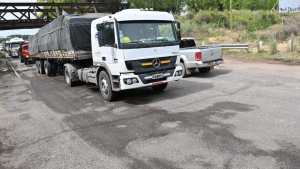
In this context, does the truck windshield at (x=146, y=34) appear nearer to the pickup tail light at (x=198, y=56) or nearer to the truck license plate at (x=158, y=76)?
the truck license plate at (x=158, y=76)

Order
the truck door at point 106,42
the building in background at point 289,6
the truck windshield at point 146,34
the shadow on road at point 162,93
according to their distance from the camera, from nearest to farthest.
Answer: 1. the truck windshield at point 146,34
2. the truck door at point 106,42
3. the shadow on road at point 162,93
4. the building in background at point 289,6

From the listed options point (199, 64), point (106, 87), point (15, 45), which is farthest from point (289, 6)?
point (106, 87)

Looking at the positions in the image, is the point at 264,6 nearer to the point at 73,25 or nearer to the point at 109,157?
→ the point at 73,25

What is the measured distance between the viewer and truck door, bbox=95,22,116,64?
1023 centimetres

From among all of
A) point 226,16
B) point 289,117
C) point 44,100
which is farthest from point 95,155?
point 226,16

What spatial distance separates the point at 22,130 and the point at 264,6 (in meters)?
82.0

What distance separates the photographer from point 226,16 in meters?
47.7

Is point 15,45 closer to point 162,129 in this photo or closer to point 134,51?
point 134,51

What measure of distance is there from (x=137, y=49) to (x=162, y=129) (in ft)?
10.8

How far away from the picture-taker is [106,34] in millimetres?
10492

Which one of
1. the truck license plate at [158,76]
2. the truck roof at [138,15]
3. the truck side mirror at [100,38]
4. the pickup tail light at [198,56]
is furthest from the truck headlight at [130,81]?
the pickup tail light at [198,56]

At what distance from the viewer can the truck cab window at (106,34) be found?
10.2 m

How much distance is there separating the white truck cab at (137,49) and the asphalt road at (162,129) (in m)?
0.77

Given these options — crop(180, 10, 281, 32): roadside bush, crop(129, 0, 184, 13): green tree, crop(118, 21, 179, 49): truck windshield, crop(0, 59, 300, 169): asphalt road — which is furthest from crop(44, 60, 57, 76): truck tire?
crop(129, 0, 184, 13): green tree
